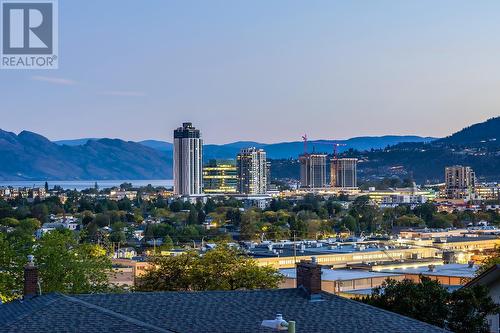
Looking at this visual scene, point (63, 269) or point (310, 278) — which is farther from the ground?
point (310, 278)

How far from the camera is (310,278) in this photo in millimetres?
26656

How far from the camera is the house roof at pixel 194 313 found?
20.9 m

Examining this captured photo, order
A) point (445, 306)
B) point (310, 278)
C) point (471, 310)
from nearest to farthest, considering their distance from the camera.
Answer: point (310, 278)
point (471, 310)
point (445, 306)

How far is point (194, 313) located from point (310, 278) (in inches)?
153

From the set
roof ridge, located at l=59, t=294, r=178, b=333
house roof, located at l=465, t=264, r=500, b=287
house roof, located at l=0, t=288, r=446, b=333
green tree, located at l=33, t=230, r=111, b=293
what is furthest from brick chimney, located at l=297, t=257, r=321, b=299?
green tree, located at l=33, t=230, r=111, b=293

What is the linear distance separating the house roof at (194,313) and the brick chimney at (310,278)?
0.21 m

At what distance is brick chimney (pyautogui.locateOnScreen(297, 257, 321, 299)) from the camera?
26.7m

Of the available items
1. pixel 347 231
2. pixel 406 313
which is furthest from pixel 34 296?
pixel 347 231

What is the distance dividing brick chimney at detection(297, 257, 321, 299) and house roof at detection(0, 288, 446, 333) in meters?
0.21

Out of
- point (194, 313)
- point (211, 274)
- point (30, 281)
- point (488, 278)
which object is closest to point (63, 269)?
point (211, 274)

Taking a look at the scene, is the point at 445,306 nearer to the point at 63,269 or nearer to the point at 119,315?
the point at 119,315

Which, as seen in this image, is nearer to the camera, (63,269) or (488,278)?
(488,278)

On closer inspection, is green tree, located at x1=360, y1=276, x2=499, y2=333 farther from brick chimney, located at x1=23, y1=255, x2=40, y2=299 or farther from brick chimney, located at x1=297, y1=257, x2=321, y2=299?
brick chimney, located at x1=23, y1=255, x2=40, y2=299

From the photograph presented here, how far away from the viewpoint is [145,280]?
52656 mm
